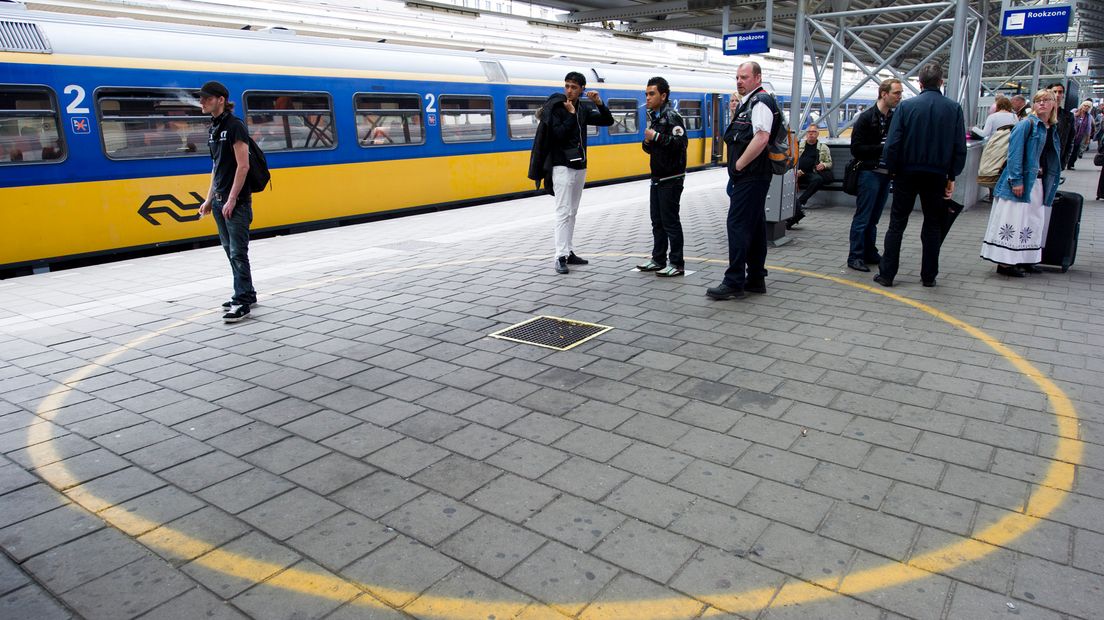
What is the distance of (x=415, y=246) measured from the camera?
30.1 ft

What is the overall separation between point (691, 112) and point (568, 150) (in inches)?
495

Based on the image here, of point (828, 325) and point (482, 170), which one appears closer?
point (828, 325)

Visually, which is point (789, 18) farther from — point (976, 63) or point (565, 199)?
point (565, 199)

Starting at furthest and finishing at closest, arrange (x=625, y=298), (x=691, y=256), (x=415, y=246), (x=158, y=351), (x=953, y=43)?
(x=953, y=43) → (x=415, y=246) → (x=691, y=256) → (x=625, y=298) → (x=158, y=351)

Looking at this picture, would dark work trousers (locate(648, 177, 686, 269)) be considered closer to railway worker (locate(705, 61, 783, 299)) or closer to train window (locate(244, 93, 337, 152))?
railway worker (locate(705, 61, 783, 299))

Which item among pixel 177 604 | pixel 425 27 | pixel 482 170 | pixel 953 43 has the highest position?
pixel 425 27

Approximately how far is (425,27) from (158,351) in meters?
12.8

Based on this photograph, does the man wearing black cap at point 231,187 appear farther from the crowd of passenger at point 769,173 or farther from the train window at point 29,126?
the train window at point 29,126

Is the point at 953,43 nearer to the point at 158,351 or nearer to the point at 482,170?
the point at 482,170

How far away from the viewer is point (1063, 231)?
269 inches

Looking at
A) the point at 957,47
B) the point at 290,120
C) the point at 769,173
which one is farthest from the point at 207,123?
the point at 957,47

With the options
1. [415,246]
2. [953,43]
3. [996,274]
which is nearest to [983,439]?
[996,274]

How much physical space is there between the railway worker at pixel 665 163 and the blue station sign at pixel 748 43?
333 inches

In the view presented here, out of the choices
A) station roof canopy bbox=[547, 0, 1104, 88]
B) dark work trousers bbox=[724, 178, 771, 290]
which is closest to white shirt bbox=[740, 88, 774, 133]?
dark work trousers bbox=[724, 178, 771, 290]
